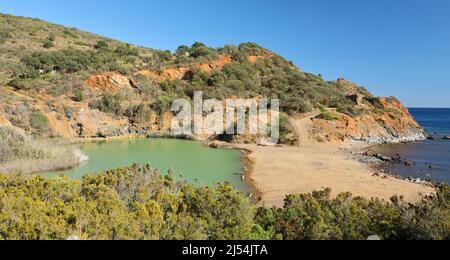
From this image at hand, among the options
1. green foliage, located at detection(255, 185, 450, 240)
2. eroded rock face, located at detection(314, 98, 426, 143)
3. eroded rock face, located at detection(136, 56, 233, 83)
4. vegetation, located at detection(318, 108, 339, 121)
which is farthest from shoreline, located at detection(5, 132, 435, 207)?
eroded rock face, located at detection(136, 56, 233, 83)

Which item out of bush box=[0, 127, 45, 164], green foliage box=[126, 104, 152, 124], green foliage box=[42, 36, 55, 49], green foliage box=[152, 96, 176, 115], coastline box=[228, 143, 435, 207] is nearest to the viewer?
coastline box=[228, 143, 435, 207]

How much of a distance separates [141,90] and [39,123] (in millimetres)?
11646

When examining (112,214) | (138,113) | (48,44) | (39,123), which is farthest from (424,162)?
(48,44)

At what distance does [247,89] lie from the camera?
1726 inches

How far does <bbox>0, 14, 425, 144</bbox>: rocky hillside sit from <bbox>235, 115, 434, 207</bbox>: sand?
6035 mm

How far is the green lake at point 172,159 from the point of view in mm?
16766

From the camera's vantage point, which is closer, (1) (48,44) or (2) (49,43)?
(1) (48,44)

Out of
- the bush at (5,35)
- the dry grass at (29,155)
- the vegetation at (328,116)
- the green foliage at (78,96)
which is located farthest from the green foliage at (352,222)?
the bush at (5,35)

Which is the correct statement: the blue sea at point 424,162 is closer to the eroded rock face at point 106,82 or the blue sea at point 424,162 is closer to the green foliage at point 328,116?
the green foliage at point 328,116

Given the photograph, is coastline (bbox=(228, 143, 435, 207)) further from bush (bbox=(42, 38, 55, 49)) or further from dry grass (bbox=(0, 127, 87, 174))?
bush (bbox=(42, 38, 55, 49))

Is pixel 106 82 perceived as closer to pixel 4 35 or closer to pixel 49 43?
pixel 49 43

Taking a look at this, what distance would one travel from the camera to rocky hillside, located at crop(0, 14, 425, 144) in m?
30.6

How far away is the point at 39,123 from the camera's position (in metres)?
27.7

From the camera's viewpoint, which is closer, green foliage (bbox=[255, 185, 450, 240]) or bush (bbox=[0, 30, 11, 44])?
green foliage (bbox=[255, 185, 450, 240])
